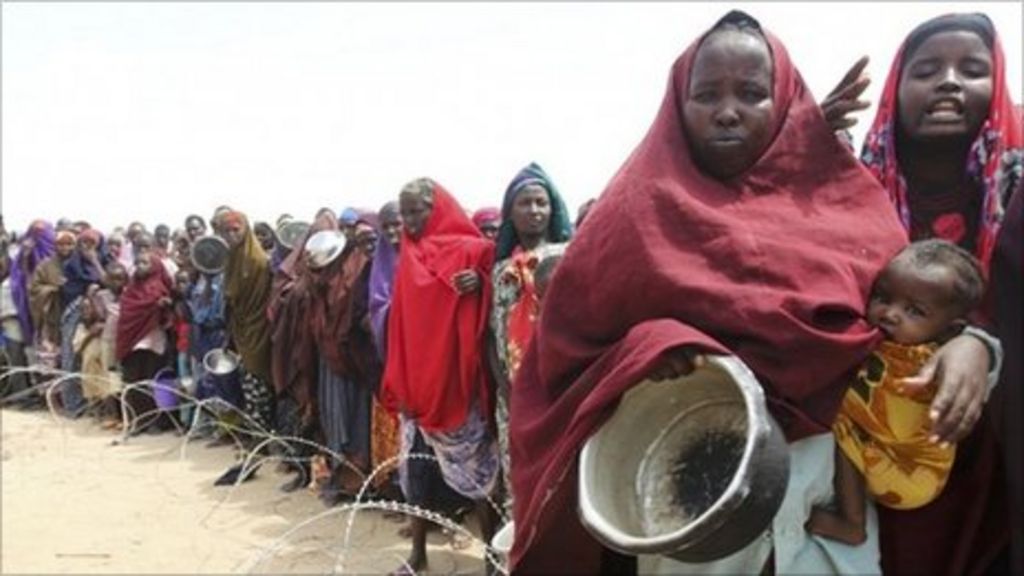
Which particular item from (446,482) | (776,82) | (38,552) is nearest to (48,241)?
(38,552)

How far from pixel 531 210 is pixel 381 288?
1635mm

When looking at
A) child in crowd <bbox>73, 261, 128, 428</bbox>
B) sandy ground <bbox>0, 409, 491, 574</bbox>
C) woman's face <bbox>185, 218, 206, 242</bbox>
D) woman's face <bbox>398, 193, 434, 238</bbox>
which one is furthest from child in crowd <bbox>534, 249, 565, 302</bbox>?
woman's face <bbox>185, 218, 206, 242</bbox>

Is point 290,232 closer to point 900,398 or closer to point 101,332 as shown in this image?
point 101,332

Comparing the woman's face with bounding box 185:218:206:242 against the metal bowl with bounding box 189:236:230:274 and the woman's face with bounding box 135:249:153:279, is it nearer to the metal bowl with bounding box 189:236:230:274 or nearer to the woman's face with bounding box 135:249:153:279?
the woman's face with bounding box 135:249:153:279

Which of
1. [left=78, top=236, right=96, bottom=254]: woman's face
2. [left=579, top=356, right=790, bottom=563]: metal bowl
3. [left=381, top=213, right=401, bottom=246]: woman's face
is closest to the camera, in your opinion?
[left=579, top=356, right=790, bottom=563]: metal bowl

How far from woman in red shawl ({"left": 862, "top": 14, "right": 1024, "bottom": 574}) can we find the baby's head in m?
0.14

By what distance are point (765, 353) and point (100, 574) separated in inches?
191

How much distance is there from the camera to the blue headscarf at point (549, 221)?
13.4 feet

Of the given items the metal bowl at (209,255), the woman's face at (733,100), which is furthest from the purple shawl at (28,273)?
the woman's face at (733,100)

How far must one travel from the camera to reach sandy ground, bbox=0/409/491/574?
5.20 m

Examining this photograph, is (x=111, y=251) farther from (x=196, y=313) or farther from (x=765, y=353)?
(x=765, y=353)

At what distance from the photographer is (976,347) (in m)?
1.37

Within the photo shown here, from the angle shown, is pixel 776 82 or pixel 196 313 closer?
pixel 776 82

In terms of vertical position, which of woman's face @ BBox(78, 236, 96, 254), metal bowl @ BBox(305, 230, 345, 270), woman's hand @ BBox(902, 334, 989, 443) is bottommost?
woman's face @ BBox(78, 236, 96, 254)
